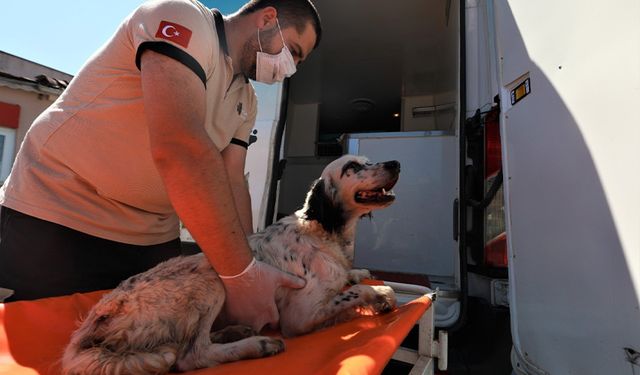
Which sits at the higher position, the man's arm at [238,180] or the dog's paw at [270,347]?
the man's arm at [238,180]

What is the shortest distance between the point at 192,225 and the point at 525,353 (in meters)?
1.54

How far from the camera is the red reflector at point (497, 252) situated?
2.26 meters

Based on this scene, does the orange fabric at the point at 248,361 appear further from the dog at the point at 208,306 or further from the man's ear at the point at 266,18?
the man's ear at the point at 266,18

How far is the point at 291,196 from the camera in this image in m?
5.67

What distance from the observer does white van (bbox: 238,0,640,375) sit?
1138 millimetres

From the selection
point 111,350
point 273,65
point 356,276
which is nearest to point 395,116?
point 356,276

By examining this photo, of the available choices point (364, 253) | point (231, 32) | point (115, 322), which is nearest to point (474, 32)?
point (231, 32)

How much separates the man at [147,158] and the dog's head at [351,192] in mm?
738

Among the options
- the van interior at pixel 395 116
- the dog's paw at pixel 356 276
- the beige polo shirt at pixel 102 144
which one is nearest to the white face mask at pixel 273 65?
the beige polo shirt at pixel 102 144

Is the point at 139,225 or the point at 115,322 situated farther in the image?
the point at 139,225

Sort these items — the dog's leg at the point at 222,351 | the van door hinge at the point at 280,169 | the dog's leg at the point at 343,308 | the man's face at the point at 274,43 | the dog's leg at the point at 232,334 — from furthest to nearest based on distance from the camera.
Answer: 1. the van door hinge at the point at 280,169
2. the man's face at the point at 274,43
3. the dog's leg at the point at 343,308
4. the dog's leg at the point at 232,334
5. the dog's leg at the point at 222,351

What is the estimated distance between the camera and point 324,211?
7.90ft

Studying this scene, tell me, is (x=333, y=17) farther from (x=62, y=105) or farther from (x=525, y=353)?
(x=525, y=353)

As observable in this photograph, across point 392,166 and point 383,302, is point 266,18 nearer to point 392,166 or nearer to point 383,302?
point 392,166
